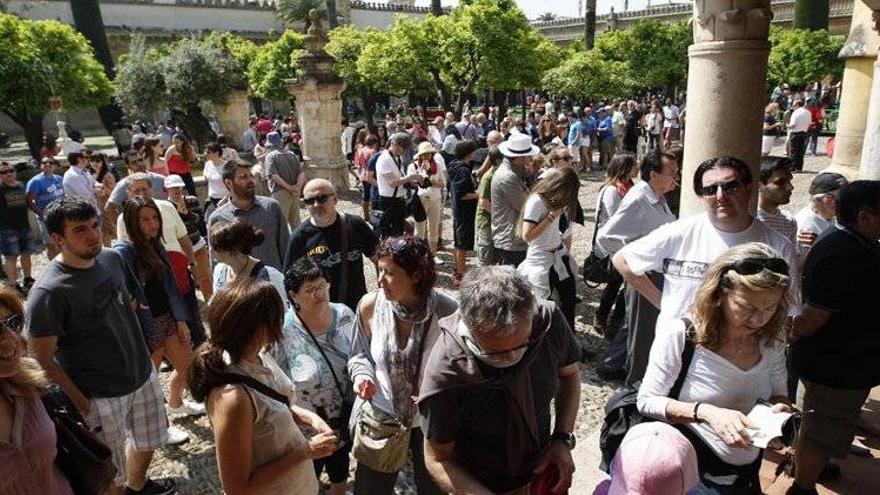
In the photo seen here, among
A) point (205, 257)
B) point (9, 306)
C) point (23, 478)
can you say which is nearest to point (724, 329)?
point (23, 478)

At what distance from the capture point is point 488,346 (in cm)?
194

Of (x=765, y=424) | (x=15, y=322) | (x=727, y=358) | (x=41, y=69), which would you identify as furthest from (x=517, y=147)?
(x=41, y=69)

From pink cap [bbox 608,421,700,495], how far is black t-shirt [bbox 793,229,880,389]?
5.14 ft

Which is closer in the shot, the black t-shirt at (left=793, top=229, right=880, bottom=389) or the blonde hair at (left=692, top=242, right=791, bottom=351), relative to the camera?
the blonde hair at (left=692, top=242, right=791, bottom=351)

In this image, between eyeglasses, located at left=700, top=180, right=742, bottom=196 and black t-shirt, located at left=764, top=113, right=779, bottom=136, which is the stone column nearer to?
eyeglasses, located at left=700, top=180, right=742, bottom=196

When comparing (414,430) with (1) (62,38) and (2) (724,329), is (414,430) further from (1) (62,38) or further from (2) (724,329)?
(1) (62,38)

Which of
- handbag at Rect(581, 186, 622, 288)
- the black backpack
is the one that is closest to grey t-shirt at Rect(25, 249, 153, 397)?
the black backpack

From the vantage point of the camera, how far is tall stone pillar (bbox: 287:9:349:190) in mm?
13148

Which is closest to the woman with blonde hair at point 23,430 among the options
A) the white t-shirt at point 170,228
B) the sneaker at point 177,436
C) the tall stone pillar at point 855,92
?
the sneaker at point 177,436

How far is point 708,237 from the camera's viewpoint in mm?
2832

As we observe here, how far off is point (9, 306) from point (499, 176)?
3887 mm

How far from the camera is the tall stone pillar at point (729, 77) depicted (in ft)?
11.4

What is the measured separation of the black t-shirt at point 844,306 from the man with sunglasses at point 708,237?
14 cm

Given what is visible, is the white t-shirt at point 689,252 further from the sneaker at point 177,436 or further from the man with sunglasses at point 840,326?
the sneaker at point 177,436
